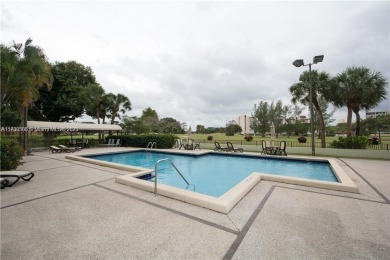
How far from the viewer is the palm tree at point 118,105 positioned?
88.0ft

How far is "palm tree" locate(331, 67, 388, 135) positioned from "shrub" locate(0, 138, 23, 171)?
2442 cm

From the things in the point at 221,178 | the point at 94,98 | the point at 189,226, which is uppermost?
the point at 94,98

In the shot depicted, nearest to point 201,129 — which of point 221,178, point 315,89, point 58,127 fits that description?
point 315,89

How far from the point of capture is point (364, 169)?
27.2ft

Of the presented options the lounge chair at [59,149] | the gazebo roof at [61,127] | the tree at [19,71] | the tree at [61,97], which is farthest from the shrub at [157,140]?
the tree at [61,97]

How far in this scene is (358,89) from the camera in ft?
55.4

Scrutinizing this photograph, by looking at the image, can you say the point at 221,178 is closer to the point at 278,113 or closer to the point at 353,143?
the point at 353,143

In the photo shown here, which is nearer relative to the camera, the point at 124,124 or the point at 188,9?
the point at 188,9

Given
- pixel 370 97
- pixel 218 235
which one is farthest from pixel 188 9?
pixel 370 97

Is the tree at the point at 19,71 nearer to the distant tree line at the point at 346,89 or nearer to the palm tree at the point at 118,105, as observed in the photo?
the palm tree at the point at 118,105

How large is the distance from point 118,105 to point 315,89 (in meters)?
25.6

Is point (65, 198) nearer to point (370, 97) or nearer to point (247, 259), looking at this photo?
point (247, 259)

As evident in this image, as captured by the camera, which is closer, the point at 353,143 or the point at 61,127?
the point at 353,143

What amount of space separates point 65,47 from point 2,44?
10.2 feet
